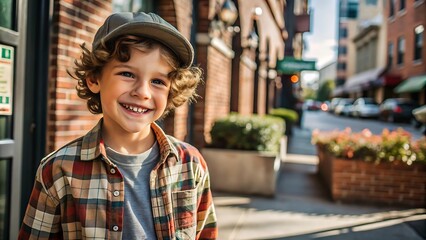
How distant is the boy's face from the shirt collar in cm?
9

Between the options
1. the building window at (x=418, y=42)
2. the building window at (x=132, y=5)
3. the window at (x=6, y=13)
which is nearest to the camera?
the window at (x=6, y=13)

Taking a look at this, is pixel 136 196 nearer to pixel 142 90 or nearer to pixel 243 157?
pixel 142 90

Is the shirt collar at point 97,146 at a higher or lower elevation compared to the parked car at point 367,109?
lower

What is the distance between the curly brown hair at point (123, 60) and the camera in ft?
4.92

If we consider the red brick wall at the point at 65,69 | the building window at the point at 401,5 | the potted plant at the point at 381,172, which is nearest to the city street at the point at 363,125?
the building window at the point at 401,5

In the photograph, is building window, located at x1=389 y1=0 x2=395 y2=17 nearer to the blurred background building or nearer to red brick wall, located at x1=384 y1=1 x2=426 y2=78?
red brick wall, located at x1=384 y1=1 x2=426 y2=78

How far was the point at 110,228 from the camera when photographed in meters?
1.46

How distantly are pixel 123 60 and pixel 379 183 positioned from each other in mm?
5473

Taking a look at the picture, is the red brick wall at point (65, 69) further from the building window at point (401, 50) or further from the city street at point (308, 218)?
the building window at point (401, 50)

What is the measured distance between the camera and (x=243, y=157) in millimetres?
6465

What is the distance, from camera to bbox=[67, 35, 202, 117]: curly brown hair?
1.50 meters

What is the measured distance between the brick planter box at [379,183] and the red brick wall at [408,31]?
20.6m

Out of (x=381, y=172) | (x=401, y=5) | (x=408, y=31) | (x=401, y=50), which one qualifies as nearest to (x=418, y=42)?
(x=408, y=31)

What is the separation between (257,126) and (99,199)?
5.29m
